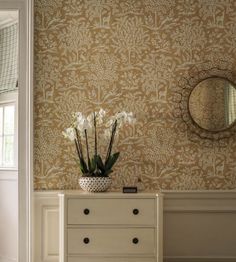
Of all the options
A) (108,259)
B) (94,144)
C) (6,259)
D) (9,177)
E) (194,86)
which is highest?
(194,86)

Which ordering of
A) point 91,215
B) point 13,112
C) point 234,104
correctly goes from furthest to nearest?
point 13,112, point 234,104, point 91,215

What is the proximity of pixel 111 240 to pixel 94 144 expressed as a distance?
83 centimetres

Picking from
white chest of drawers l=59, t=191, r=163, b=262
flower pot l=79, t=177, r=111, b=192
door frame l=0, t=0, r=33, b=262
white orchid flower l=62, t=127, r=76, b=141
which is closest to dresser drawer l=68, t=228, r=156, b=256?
white chest of drawers l=59, t=191, r=163, b=262

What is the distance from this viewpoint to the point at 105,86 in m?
3.94

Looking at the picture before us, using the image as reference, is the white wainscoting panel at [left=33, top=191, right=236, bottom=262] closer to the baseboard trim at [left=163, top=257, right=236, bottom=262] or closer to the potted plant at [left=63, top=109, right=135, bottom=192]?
the baseboard trim at [left=163, top=257, right=236, bottom=262]

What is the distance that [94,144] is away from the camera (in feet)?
12.9

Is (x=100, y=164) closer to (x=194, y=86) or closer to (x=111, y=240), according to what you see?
(x=111, y=240)

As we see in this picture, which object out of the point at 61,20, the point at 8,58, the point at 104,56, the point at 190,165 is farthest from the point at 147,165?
the point at 8,58

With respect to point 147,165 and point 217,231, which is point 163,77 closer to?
point 147,165

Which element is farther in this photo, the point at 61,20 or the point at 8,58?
the point at 8,58

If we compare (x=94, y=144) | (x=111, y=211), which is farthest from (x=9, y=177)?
(x=111, y=211)

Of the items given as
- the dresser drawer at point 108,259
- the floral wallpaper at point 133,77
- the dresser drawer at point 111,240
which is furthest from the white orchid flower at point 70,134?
the dresser drawer at point 108,259

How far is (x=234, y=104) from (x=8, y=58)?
Result: 215 centimetres

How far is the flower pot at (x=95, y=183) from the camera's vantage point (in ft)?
11.7
